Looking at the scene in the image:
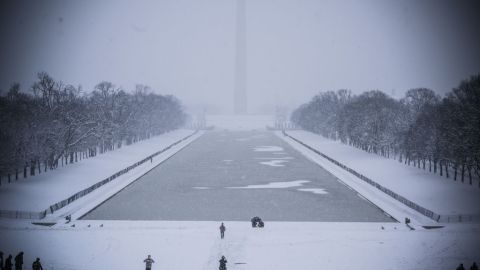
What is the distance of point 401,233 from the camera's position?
34.1 meters

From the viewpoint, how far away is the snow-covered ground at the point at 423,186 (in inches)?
1615

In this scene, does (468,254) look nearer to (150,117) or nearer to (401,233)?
(401,233)

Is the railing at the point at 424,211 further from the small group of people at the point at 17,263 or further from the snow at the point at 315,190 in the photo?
the small group of people at the point at 17,263

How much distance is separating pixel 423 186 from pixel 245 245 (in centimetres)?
2755

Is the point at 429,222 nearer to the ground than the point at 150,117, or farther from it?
nearer to the ground

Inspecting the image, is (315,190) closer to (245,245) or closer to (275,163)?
(245,245)

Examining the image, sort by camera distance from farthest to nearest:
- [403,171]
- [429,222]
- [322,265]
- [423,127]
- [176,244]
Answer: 1. [423,127]
2. [403,171]
3. [429,222]
4. [176,244]
5. [322,265]

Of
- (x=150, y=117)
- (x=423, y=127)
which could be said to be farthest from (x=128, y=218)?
(x=150, y=117)

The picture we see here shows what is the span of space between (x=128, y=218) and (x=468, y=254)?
88.3 ft

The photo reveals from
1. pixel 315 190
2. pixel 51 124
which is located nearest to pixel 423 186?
pixel 315 190

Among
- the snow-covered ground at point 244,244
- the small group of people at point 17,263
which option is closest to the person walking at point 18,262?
the small group of people at point 17,263

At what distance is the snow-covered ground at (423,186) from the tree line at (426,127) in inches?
117

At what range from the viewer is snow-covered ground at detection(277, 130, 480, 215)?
4103 cm

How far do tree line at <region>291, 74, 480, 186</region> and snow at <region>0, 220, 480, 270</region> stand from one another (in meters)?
18.2
